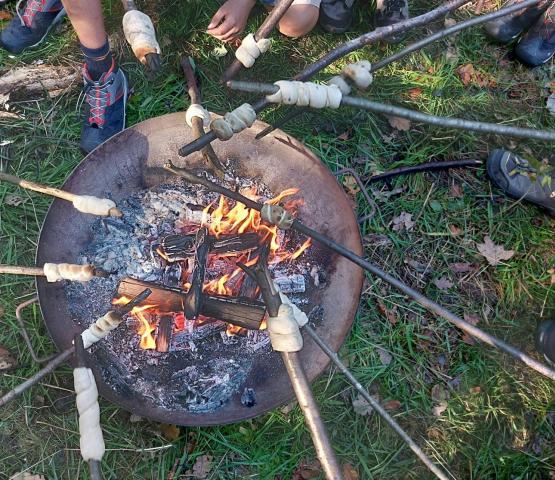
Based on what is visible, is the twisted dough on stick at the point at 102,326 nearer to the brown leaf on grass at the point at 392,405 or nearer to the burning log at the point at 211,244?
the burning log at the point at 211,244

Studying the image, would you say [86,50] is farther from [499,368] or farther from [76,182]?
[499,368]

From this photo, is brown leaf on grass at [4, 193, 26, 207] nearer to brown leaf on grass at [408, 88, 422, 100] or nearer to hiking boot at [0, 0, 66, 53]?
hiking boot at [0, 0, 66, 53]

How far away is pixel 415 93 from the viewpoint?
13.4 ft

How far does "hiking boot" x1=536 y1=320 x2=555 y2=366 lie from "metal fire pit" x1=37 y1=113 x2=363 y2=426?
168 cm

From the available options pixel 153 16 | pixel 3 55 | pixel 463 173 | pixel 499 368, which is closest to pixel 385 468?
pixel 499 368

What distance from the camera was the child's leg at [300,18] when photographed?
3.68 meters

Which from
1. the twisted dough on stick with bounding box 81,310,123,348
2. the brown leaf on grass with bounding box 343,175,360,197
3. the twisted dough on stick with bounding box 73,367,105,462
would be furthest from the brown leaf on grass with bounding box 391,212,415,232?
the twisted dough on stick with bounding box 73,367,105,462

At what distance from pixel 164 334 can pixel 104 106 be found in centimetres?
173

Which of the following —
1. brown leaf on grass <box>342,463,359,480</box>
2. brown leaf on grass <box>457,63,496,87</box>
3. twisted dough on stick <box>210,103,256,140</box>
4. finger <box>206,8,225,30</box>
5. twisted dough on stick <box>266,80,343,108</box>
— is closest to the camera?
twisted dough on stick <box>210,103,256,140</box>

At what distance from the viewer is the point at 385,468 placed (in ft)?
11.0

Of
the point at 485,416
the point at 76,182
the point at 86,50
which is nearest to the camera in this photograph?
the point at 76,182

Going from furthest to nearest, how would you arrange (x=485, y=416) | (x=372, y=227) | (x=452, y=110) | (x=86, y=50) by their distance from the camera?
(x=452, y=110) < (x=372, y=227) < (x=485, y=416) < (x=86, y=50)

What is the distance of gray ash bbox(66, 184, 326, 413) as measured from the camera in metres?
2.90

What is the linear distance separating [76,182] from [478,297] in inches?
119
